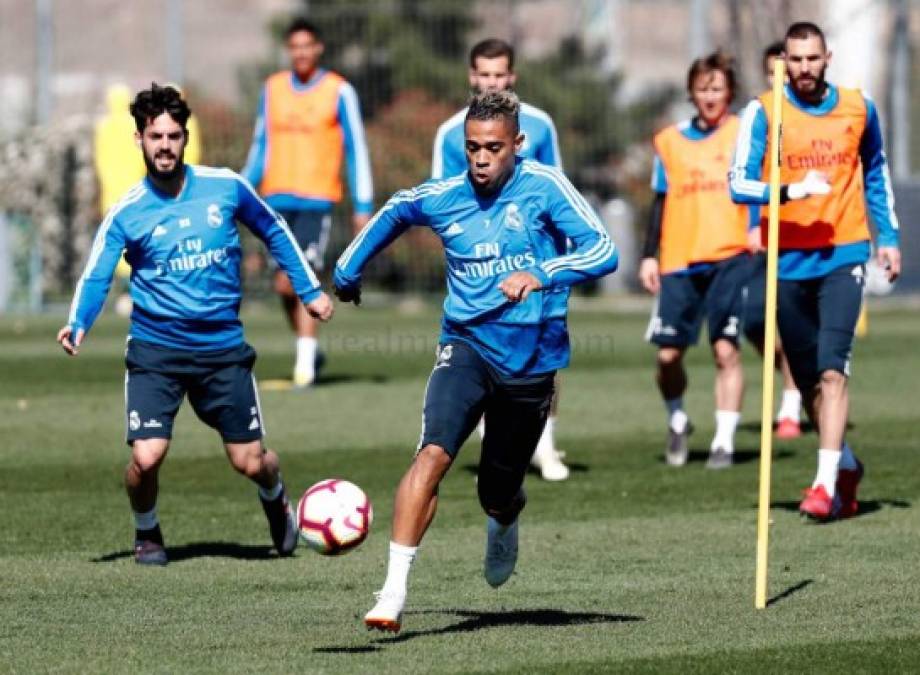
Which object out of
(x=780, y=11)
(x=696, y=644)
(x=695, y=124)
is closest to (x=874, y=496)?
(x=695, y=124)

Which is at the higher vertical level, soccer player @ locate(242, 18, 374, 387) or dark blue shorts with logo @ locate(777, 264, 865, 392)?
soccer player @ locate(242, 18, 374, 387)

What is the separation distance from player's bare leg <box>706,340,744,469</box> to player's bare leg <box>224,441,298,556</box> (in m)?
3.73

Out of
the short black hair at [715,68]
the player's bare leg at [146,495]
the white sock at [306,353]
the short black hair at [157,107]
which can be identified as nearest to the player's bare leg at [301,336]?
the white sock at [306,353]

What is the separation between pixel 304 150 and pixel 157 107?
7.42 m

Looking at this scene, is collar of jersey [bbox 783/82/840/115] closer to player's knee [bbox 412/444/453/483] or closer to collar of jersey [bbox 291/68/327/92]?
player's knee [bbox 412/444/453/483]

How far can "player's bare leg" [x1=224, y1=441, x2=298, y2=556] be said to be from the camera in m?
9.42

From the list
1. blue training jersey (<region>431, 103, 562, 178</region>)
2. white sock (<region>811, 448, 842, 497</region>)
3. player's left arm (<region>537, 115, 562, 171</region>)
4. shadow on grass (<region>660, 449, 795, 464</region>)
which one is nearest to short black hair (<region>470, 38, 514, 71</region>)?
blue training jersey (<region>431, 103, 562, 178</region>)

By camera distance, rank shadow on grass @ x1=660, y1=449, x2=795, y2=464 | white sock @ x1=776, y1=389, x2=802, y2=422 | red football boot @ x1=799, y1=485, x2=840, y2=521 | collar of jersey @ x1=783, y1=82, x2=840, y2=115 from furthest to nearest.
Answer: white sock @ x1=776, y1=389, x2=802, y2=422
shadow on grass @ x1=660, y1=449, x2=795, y2=464
collar of jersey @ x1=783, y1=82, x2=840, y2=115
red football boot @ x1=799, y1=485, x2=840, y2=521

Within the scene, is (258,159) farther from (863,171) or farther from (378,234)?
(378,234)

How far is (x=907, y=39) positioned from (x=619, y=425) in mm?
14099

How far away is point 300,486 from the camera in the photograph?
464 inches

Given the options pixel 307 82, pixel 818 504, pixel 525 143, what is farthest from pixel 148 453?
pixel 307 82

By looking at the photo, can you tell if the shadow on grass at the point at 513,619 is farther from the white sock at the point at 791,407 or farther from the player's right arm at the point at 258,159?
the player's right arm at the point at 258,159

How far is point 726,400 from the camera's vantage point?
1271cm
